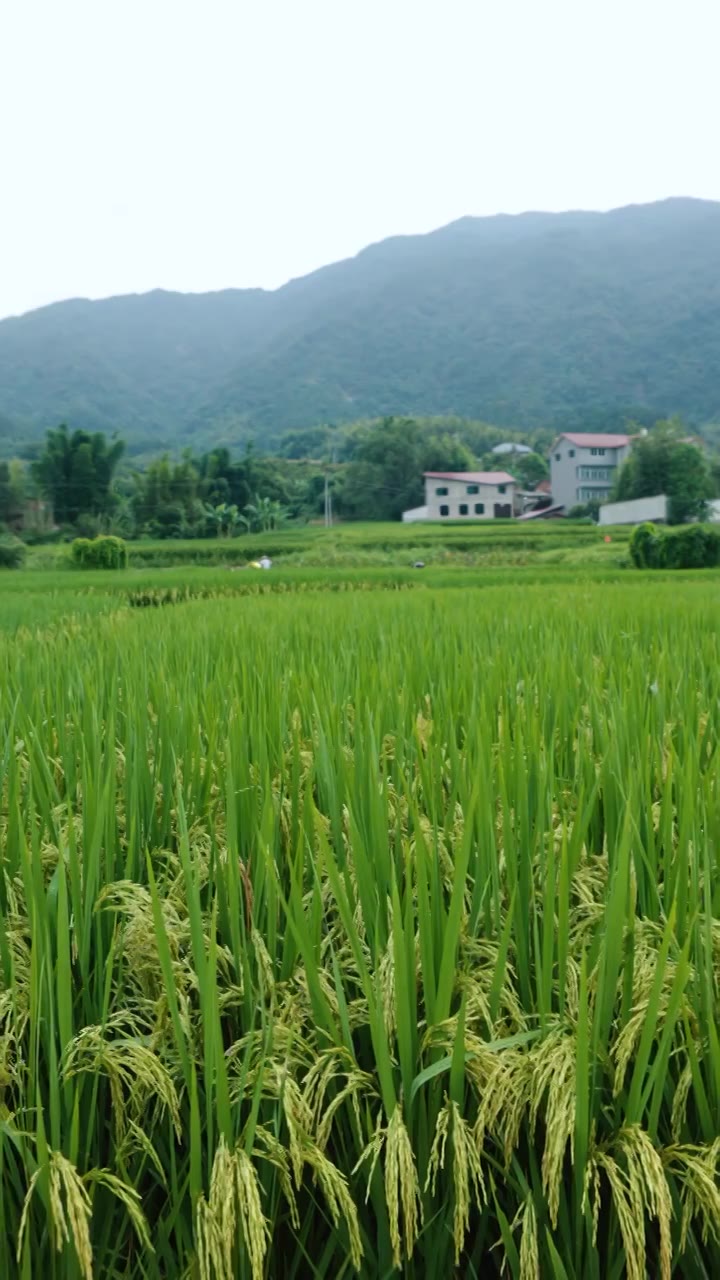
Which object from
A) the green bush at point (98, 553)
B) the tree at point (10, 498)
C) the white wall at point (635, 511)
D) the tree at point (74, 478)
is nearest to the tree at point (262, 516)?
the tree at point (74, 478)

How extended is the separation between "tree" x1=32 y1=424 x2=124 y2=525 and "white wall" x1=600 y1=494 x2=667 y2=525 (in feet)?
84.4

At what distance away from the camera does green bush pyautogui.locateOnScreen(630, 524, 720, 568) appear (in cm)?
2295

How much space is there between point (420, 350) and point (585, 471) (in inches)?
4019

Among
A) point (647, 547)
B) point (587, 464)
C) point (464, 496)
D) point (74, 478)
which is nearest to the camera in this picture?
point (647, 547)

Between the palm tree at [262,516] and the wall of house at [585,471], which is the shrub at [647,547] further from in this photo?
the wall of house at [585,471]

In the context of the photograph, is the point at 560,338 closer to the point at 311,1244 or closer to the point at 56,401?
the point at 56,401

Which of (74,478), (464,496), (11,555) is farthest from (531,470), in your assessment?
(11,555)

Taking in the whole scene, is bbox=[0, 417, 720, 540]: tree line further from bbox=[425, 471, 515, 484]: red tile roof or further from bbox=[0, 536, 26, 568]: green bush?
bbox=[0, 536, 26, 568]: green bush

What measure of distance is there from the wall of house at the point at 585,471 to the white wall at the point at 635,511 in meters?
13.7

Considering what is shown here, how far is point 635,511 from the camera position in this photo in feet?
139

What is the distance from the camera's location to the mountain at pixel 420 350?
121 metres

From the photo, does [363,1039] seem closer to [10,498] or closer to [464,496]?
[10,498]

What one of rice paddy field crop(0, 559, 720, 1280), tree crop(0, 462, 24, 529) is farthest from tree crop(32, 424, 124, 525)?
rice paddy field crop(0, 559, 720, 1280)

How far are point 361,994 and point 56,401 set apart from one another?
140608 mm
